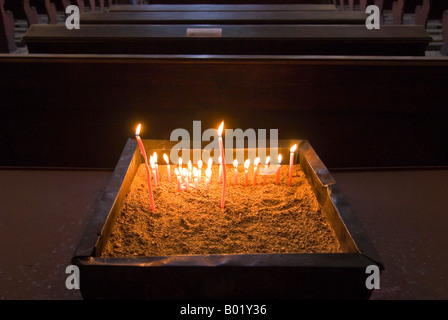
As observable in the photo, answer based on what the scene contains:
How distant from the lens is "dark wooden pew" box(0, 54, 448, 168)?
84.0 inches

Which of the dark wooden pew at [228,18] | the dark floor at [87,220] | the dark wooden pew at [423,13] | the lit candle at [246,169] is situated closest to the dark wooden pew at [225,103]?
the dark floor at [87,220]

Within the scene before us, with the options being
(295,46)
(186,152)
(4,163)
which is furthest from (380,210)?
(4,163)

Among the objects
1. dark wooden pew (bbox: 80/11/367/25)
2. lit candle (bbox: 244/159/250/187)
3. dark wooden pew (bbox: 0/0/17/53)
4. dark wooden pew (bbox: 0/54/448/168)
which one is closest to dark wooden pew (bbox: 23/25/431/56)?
dark wooden pew (bbox: 0/54/448/168)

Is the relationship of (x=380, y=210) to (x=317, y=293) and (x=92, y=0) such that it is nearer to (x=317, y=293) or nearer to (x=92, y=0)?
(x=317, y=293)

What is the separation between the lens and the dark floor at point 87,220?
1.38 m

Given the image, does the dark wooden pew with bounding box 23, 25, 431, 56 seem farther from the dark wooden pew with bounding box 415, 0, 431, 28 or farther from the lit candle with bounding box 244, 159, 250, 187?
the dark wooden pew with bounding box 415, 0, 431, 28

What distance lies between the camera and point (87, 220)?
1749 millimetres

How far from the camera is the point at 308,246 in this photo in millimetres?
1395

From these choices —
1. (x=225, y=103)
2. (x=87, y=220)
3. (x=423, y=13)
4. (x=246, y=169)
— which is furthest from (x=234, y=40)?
(x=423, y=13)

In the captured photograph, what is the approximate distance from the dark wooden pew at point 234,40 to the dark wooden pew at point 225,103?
1.25ft

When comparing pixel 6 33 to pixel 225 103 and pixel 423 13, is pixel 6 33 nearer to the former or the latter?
pixel 225 103

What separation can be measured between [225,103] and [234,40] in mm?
501

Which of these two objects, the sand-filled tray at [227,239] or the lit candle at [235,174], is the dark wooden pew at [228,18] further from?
the lit candle at [235,174]

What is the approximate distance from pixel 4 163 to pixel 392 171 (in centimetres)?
228
